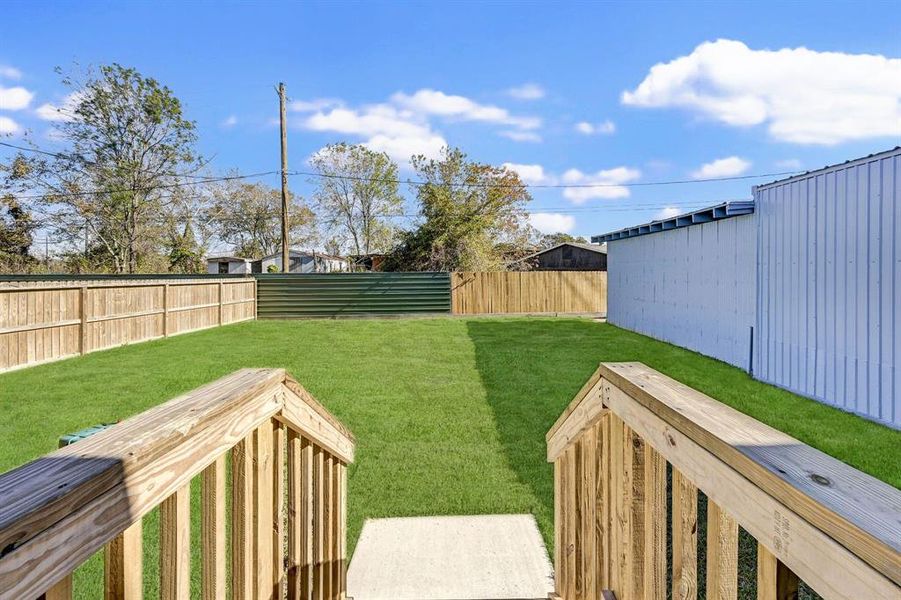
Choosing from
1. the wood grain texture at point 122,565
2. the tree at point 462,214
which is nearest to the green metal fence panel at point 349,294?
the tree at point 462,214

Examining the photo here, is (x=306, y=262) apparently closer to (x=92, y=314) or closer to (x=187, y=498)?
(x=92, y=314)

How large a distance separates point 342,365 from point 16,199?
21479mm

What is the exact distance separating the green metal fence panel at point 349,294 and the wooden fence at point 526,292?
68 centimetres

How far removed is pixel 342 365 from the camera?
8.06 m

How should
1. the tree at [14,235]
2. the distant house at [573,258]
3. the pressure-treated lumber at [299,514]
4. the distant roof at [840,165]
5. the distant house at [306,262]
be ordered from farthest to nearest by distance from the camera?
the distant house at [573,258], the distant house at [306,262], the tree at [14,235], the distant roof at [840,165], the pressure-treated lumber at [299,514]

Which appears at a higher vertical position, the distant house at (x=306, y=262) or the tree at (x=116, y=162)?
the tree at (x=116, y=162)


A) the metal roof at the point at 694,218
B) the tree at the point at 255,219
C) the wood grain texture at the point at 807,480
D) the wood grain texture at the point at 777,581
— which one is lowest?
the wood grain texture at the point at 777,581

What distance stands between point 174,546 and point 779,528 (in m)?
1.01

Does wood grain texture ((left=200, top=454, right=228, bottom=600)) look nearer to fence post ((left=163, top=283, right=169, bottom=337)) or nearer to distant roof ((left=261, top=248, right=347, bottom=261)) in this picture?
fence post ((left=163, top=283, right=169, bottom=337))

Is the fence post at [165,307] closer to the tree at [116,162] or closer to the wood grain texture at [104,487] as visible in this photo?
the wood grain texture at [104,487]

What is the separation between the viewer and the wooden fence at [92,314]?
7883 millimetres

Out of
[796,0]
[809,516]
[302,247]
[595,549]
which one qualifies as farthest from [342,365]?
[302,247]

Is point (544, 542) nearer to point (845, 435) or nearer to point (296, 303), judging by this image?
point (845, 435)

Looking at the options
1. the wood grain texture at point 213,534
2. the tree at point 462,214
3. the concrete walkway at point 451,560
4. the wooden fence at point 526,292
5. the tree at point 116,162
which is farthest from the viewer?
the tree at point 462,214
